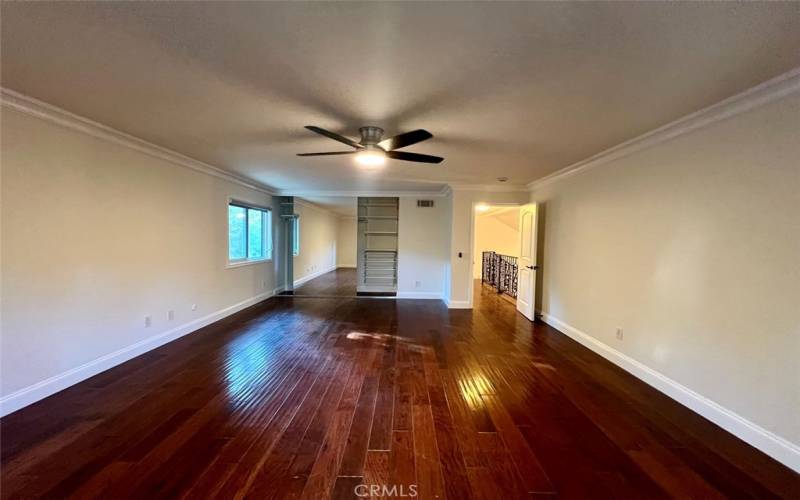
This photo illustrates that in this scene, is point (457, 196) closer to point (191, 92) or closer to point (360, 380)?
point (360, 380)

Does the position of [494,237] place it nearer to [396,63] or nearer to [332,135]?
[332,135]

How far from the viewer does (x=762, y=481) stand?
1.70m

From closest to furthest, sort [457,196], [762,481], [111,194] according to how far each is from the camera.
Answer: [762,481] → [111,194] → [457,196]

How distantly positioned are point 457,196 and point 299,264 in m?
4.76

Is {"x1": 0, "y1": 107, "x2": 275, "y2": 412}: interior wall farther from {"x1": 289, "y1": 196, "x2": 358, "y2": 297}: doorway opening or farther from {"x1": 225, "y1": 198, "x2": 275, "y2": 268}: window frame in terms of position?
{"x1": 289, "y1": 196, "x2": 358, "y2": 297}: doorway opening

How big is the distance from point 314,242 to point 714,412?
29.2 feet

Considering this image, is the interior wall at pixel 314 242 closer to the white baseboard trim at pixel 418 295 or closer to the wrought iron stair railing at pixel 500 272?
the white baseboard trim at pixel 418 295

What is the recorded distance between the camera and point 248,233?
5.73 metres

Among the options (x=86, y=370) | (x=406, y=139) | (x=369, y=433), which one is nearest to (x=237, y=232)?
(x=86, y=370)

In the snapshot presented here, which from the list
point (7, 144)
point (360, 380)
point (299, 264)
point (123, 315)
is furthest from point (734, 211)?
point (299, 264)

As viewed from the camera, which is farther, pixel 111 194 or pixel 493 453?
pixel 111 194

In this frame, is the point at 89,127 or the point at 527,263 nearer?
the point at 89,127

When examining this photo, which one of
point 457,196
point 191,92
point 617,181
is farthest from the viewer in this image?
point 457,196

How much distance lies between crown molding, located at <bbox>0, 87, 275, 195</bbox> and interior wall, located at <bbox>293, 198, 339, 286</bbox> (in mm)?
3773
